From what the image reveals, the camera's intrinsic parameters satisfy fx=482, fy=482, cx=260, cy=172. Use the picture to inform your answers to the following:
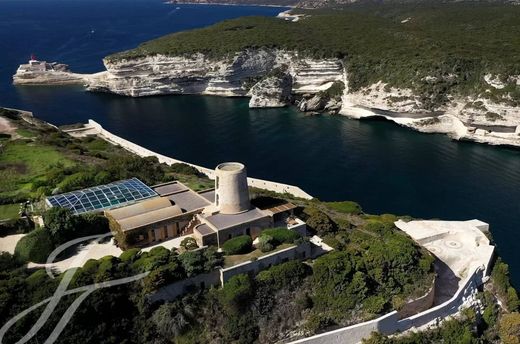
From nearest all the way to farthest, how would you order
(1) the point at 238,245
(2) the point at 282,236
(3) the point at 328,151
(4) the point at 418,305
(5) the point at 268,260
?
(5) the point at 268,260 < (1) the point at 238,245 < (4) the point at 418,305 < (2) the point at 282,236 < (3) the point at 328,151

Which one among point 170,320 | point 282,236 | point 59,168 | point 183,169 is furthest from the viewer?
point 183,169

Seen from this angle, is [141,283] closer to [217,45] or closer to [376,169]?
[376,169]

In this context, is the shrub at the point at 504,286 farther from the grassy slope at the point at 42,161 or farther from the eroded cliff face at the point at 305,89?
the eroded cliff face at the point at 305,89

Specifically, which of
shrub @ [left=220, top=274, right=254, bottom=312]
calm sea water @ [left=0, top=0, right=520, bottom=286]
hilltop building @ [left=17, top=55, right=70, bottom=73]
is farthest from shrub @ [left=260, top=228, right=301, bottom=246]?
hilltop building @ [left=17, top=55, right=70, bottom=73]

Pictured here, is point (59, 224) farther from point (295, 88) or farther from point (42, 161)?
point (295, 88)

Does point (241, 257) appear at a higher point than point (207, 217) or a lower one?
lower

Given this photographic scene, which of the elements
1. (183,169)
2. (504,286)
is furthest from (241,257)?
(183,169)

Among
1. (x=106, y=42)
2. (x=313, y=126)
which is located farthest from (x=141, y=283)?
(x=106, y=42)

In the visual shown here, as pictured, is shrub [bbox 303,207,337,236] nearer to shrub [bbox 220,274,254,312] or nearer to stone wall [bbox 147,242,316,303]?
stone wall [bbox 147,242,316,303]
